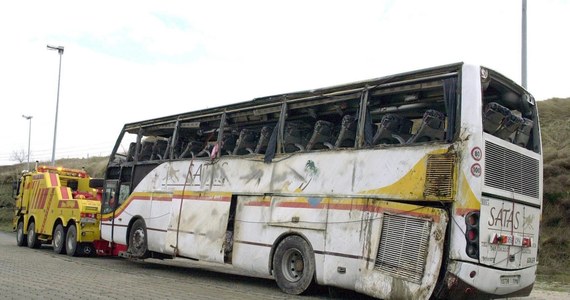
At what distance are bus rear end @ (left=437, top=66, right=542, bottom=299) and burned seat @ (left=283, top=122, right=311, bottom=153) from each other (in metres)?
3.30

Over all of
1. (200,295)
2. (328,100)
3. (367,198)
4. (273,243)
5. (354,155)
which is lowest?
(200,295)

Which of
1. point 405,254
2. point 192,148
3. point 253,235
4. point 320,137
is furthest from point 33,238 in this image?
point 405,254

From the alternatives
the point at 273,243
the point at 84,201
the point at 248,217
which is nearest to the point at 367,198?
the point at 273,243

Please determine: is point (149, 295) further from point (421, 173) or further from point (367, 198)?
point (421, 173)

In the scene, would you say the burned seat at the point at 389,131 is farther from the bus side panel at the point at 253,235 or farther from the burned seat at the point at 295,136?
the bus side panel at the point at 253,235

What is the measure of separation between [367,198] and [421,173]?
1.08 metres

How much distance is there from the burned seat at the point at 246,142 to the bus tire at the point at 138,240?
3872mm

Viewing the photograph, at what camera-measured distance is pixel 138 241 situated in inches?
542

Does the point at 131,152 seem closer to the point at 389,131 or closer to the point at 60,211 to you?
the point at 60,211

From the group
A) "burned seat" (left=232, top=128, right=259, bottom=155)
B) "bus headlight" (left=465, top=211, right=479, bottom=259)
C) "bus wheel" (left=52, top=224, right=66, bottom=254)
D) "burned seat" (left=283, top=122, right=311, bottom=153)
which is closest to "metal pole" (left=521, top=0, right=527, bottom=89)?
"burned seat" (left=283, top=122, right=311, bottom=153)

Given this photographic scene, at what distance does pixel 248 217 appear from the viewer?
416 inches

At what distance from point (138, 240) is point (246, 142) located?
4542 mm

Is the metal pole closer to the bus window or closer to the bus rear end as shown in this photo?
the bus window

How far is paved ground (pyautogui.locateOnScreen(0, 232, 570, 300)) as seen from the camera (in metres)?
8.81
